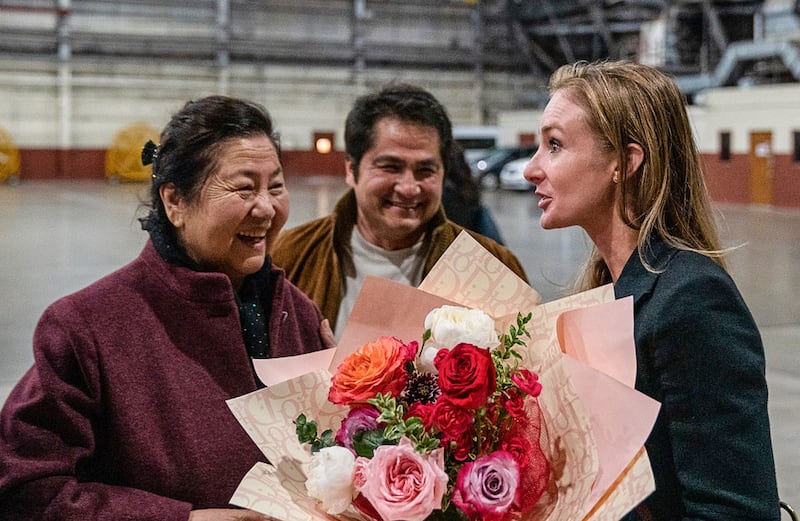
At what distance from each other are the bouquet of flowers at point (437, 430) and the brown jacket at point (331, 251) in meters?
1.62

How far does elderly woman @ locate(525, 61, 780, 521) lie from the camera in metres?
1.44

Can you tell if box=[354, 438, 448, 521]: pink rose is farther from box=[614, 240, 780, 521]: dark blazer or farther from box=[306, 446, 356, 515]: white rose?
box=[614, 240, 780, 521]: dark blazer

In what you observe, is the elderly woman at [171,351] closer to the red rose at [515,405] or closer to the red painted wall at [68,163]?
the red rose at [515,405]

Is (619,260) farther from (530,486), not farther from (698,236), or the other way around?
(530,486)

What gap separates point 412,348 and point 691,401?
426 mm

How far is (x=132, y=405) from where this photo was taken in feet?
5.87

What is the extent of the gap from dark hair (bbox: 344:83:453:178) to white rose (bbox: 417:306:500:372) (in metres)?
1.71

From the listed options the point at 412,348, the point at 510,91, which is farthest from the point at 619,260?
A: the point at 510,91

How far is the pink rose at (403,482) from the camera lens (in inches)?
50.8

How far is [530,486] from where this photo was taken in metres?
1.39

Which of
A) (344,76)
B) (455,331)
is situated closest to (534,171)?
(455,331)

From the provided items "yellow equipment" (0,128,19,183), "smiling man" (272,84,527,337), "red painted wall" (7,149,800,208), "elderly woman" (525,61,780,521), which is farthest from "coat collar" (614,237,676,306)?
"yellow equipment" (0,128,19,183)

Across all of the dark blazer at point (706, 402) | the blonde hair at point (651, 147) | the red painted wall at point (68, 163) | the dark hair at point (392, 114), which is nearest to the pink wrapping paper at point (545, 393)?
the dark blazer at point (706, 402)

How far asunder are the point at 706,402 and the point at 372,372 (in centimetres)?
50
